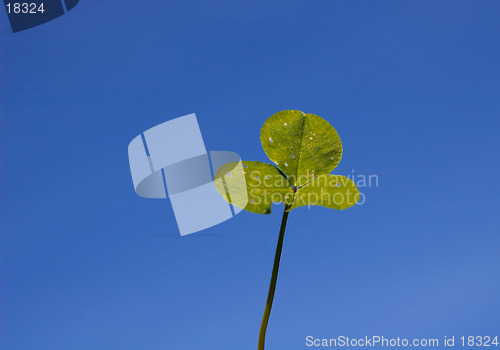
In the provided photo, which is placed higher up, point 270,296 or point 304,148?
point 304,148

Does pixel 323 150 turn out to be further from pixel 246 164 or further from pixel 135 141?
pixel 135 141

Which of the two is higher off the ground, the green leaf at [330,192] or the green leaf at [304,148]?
the green leaf at [304,148]

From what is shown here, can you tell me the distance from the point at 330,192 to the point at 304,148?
0.05 metres

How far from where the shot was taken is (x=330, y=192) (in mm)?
442

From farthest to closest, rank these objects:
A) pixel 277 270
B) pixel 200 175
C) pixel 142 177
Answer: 1. pixel 142 177
2. pixel 200 175
3. pixel 277 270

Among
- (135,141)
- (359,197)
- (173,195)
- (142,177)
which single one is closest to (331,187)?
(359,197)

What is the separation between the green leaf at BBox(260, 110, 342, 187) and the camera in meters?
0.45

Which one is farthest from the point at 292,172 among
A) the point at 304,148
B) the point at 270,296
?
the point at 270,296

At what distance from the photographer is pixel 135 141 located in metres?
0.84

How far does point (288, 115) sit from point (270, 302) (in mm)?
201

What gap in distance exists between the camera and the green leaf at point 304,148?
0.45 m

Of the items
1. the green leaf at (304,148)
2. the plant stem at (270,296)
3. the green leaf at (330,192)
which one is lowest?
the plant stem at (270,296)

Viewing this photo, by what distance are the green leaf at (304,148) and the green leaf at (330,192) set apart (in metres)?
0.01

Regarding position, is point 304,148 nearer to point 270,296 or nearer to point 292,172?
point 292,172
